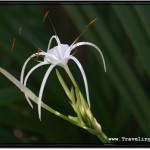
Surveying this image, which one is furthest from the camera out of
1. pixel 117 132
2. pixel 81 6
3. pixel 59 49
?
pixel 117 132

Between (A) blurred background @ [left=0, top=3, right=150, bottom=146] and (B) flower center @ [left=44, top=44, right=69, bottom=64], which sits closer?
(B) flower center @ [left=44, top=44, right=69, bottom=64]

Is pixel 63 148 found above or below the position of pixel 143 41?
below

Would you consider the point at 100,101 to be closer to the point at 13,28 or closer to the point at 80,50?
the point at 80,50

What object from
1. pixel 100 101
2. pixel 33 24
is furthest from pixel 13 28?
pixel 100 101

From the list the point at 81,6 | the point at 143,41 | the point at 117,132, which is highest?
the point at 81,6

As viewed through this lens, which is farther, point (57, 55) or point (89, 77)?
point (89, 77)

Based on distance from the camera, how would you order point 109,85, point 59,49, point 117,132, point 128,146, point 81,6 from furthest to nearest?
1. point 109,85
2. point 117,132
3. point 81,6
4. point 128,146
5. point 59,49

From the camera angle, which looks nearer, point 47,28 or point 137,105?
point 137,105

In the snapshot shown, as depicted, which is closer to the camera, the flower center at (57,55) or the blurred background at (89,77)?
the flower center at (57,55)
